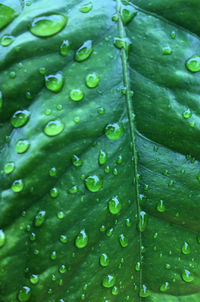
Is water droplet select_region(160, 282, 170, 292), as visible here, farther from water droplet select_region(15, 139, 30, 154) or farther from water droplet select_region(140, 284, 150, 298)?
water droplet select_region(15, 139, 30, 154)

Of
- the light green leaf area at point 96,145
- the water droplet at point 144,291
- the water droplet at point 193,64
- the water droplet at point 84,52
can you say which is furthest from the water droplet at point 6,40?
the water droplet at point 144,291

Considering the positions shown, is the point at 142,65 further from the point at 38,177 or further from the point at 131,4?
the point at 38,177

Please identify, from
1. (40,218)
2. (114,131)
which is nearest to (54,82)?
(114,131)

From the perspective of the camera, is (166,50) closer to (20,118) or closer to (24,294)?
(20,118)

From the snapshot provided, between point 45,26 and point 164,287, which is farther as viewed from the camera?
point 164,287

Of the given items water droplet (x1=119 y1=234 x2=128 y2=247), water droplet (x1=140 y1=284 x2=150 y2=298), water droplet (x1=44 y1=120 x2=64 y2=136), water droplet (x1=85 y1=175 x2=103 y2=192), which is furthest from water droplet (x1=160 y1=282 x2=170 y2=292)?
water droplet (x1=44 y1=120 x2=64 y2=136)

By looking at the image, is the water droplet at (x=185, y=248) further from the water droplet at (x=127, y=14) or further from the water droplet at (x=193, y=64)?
the water droplet at (x=127, y=14)
